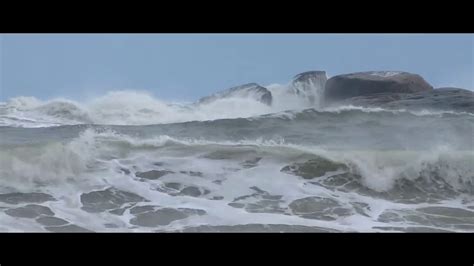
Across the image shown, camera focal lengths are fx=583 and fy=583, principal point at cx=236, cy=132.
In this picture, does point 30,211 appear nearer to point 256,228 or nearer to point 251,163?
point 256,228

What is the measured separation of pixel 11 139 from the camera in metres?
4.41

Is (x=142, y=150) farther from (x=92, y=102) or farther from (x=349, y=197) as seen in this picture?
(x=349, y=197)

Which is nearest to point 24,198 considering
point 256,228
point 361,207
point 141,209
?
point 141,209

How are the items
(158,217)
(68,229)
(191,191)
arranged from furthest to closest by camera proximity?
(191,191) < (158,217) < (68,229)

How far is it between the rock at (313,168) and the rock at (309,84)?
1.69 feet

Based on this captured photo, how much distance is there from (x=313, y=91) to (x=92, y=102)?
1.68 meters

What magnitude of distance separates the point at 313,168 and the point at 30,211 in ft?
6.77

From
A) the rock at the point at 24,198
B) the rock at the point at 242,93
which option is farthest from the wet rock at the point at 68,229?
the rock at the point at 242,93

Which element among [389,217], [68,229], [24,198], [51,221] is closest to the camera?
[68,229]

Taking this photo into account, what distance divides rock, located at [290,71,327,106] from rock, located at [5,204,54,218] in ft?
6.33

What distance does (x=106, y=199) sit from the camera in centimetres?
394

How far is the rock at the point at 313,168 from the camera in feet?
14.5

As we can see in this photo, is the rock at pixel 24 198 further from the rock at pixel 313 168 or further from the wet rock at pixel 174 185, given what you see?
the rock at pixel 313 168
